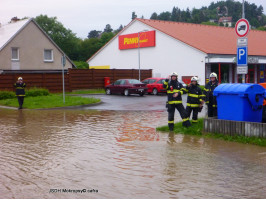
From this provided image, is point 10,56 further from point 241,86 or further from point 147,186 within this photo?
point 147,186

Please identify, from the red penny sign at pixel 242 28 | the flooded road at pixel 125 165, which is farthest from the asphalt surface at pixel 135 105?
the flooded road at pixel 125 165

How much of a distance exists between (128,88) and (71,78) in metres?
7.42

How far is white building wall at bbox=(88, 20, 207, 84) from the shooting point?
1539 inches

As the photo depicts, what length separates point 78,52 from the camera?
325ft

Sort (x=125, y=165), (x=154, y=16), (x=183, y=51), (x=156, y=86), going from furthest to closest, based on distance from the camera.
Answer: (x=154, y=16)
(x=183, y=51)
(x=156, y=86)
(x=125, y=165)

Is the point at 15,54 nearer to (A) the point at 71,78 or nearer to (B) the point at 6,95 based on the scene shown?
(A) the point at 71,78

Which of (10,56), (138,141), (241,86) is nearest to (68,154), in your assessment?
(138,141)

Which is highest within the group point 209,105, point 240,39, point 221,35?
point 221,35

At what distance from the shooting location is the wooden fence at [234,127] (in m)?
9.41

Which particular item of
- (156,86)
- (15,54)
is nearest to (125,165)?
(156,86)

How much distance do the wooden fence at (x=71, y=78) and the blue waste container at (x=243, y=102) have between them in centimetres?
2270

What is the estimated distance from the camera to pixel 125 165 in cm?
743

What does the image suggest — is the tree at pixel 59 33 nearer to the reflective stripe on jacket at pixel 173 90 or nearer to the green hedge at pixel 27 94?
the green hedge at pixel 27 94

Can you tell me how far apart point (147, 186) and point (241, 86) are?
5168mm
